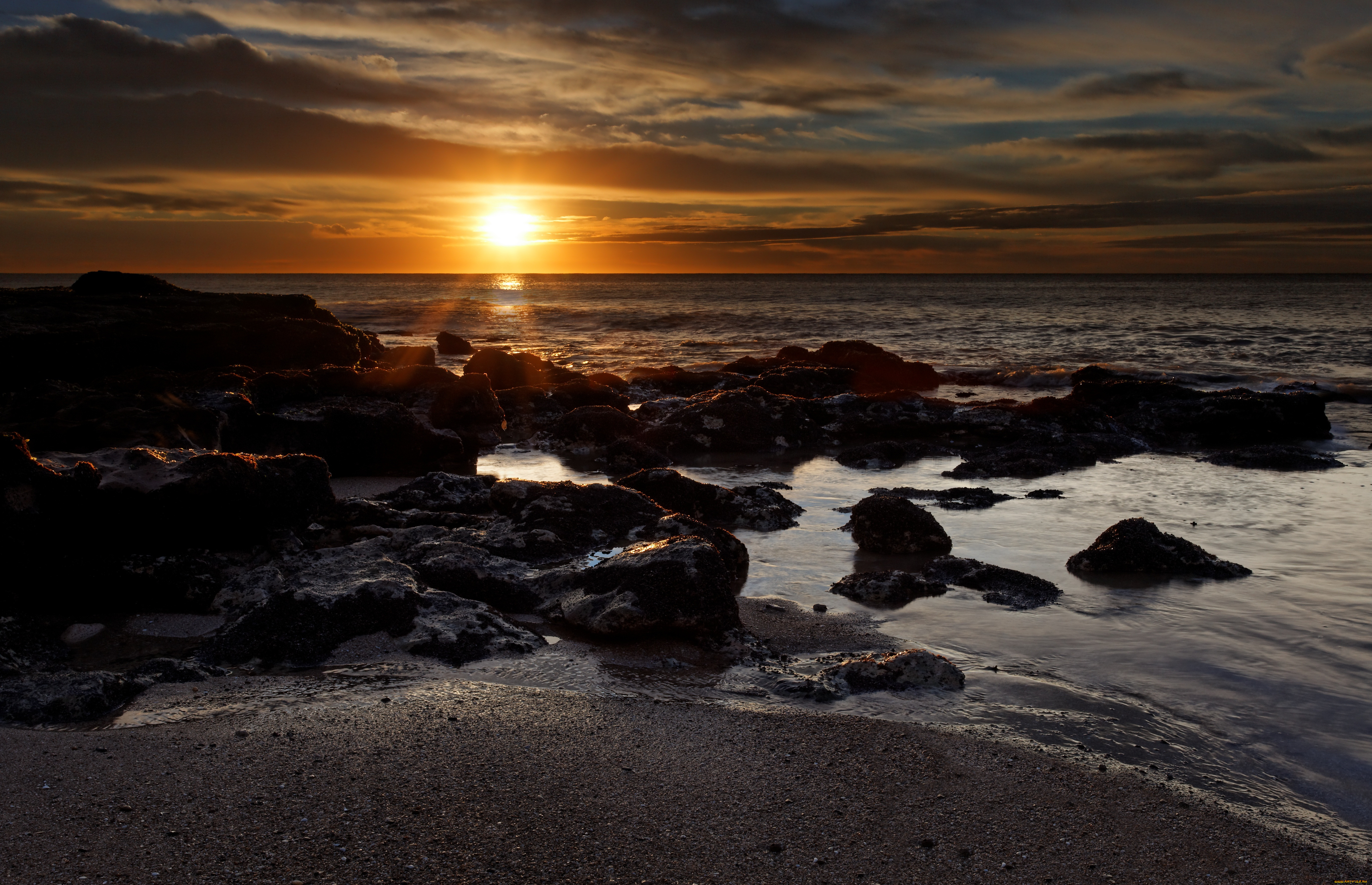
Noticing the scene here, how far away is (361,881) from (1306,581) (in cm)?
646

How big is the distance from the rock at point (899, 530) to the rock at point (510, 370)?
1048 centimetres

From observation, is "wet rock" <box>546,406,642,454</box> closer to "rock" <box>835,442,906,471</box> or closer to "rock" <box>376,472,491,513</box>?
"rock" <box>835,442,906,471</box>

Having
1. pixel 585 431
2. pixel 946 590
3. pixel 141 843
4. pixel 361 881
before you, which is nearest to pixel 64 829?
pixel 141 843

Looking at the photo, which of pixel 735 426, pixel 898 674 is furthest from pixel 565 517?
pixel 735 426

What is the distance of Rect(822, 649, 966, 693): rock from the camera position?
4.21 m

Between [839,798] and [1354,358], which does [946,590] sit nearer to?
[839,798]

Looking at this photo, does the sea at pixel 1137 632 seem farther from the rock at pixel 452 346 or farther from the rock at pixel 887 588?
the rock at pixel 452 346

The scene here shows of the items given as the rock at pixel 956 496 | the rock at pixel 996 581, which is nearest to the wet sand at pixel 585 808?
the rock at pixel 996 581

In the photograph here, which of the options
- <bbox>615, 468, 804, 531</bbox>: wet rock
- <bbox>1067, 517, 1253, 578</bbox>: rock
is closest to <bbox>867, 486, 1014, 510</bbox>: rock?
<bbox>615, 468, 804, 531</bbox>: wet rock

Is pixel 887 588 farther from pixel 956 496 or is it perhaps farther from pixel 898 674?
pixel 956 496

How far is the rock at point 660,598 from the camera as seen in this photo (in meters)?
4.77

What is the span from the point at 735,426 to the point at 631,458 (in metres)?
2.13

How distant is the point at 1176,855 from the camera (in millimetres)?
2922

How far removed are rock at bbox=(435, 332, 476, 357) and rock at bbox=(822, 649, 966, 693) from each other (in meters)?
27.7
